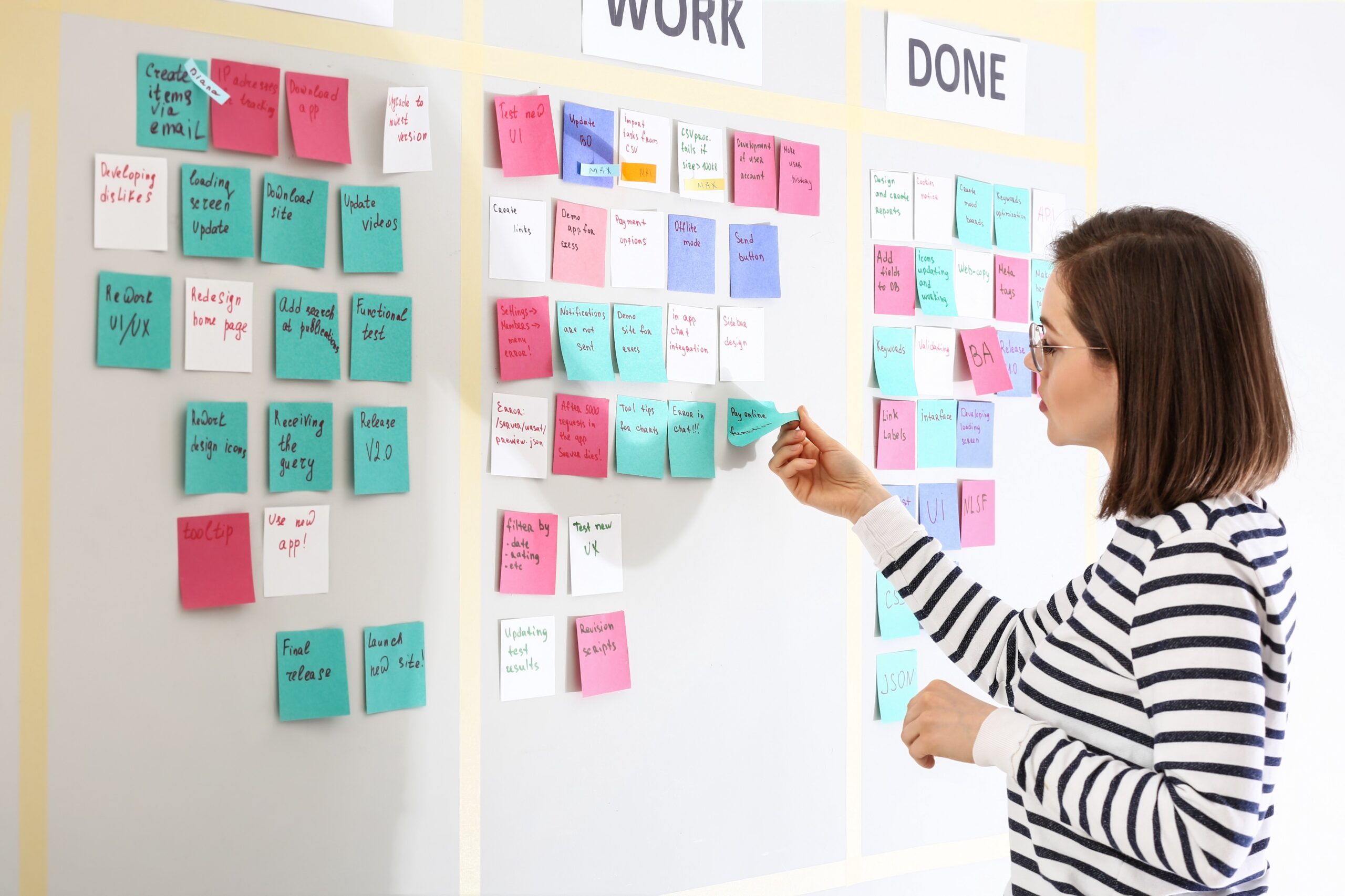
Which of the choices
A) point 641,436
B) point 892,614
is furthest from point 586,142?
point 892,614

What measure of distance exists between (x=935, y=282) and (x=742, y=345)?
41 cm

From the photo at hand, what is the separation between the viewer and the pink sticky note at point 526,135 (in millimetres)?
1283

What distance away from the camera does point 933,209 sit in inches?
63.3

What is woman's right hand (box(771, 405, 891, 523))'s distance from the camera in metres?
1.36

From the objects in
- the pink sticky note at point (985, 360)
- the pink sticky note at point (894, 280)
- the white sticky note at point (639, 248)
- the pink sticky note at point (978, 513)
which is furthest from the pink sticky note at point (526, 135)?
the pink sticky note at point (978, 513)

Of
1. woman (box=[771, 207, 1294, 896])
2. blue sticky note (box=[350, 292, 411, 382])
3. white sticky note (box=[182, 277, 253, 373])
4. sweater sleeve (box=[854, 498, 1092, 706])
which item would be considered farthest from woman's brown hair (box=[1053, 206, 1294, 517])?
white sticky note (box=[182, 277, 253, 373])

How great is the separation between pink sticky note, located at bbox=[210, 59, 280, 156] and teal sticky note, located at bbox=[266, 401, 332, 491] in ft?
1.07

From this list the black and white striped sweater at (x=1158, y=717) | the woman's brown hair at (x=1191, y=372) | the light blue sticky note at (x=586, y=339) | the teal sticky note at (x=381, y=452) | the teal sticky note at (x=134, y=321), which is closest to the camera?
the black and white striped sweater at (x=1158, y=717)

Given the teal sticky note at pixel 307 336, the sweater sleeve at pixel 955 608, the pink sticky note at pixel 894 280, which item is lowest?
the sweater sleeve at pixel 955 608

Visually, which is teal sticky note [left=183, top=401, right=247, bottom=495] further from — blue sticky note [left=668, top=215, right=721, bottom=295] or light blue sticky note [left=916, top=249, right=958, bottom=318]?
A: light blue sticky note [left=916, top=249, right=958, bottom=318]

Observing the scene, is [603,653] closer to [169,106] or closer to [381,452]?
[381,452]

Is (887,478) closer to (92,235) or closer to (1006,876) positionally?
(1006,876)

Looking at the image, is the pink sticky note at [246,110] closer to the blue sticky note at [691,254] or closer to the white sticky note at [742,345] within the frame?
the blue sticky note at [691,254]

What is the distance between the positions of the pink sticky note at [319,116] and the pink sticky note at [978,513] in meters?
1.13
